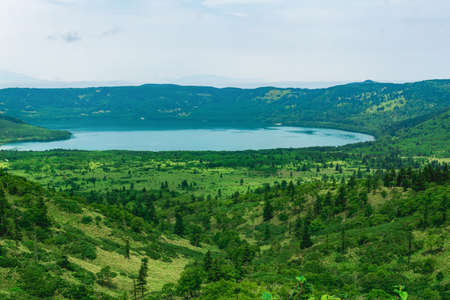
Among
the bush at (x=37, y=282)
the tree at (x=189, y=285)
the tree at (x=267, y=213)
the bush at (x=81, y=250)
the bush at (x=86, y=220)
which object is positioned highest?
the bush at (x=37, y=282)

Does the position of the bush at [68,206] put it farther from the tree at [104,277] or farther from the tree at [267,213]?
the tree at [267,213]

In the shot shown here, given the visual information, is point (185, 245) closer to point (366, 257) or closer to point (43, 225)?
point (43, 225)

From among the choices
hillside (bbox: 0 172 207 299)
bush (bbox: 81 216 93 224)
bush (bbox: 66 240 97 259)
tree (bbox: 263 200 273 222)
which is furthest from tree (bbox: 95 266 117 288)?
tree (bbox: 263 200 273 222)

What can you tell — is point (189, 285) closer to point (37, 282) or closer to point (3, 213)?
point (37, 282)

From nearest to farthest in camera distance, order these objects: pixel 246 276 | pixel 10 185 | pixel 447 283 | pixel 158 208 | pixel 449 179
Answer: pixel 447 283 < pixel 246 276 < pixel 10 185 < pixel 449 179 < pixel 158 208

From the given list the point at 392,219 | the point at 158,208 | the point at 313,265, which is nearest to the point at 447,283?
the point at 313,265

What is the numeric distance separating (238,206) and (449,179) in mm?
82058

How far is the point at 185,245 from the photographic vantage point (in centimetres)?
10444

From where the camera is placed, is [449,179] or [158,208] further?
[158,208]

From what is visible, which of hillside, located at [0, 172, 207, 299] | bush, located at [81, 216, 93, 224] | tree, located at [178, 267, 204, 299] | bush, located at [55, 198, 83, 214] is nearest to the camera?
hillside, located at [0, 172, 207, 299]

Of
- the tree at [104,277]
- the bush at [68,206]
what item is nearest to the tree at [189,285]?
the tree at [104,277]

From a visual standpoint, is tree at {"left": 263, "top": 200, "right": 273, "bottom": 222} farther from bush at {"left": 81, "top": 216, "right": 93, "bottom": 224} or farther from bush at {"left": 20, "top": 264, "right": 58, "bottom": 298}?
bush at {"left": 20, "top": 264, "right": 58, "bottom": 298}

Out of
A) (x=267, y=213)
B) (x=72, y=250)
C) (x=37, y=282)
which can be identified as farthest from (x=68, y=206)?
(x=267, y=213)

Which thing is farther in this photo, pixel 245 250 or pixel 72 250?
pixel 245 250
